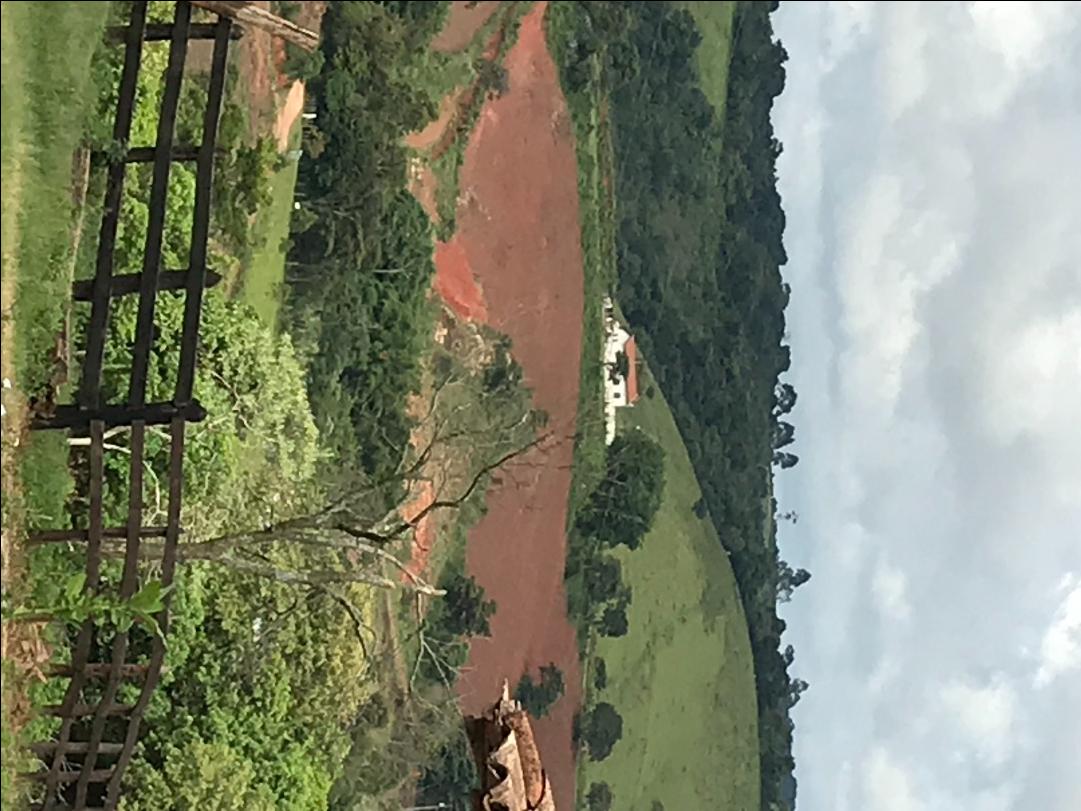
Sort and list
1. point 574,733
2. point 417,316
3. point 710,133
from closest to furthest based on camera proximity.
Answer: point 574,733 < point 417,316 < point 710,133

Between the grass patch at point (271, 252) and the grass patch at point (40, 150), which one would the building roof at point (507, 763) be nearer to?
the grass patch at point (40, 150)

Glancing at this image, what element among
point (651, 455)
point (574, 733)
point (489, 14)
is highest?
point (489, 14)

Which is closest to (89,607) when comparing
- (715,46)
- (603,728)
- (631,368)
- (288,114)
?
(603,728)

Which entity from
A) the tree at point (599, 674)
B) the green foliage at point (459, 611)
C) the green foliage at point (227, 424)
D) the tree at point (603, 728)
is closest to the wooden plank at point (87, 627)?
the green foliage at point (227, 424)

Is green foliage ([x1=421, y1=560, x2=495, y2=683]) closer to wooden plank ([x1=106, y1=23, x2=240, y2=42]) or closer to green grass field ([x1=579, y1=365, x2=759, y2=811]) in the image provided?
green grass field ([x1=579, y1=365, x2=759, y2=811])

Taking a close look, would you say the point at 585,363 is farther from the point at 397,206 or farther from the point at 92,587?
the point at 92,587

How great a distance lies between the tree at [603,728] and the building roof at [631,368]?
15696 mm

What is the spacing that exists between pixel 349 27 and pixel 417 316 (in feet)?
30.2

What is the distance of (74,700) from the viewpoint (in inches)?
532

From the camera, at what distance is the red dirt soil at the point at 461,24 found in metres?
48.7

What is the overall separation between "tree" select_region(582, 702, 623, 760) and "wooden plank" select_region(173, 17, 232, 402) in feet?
48.7

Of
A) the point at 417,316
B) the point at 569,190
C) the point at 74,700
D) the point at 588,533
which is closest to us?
the point at 74,700

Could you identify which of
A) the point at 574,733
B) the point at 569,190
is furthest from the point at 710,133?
the point at 574,733

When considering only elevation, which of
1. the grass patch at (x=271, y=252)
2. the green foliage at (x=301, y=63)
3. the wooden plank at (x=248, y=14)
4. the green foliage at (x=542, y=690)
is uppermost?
the green foliage at (x=301, y=63)
